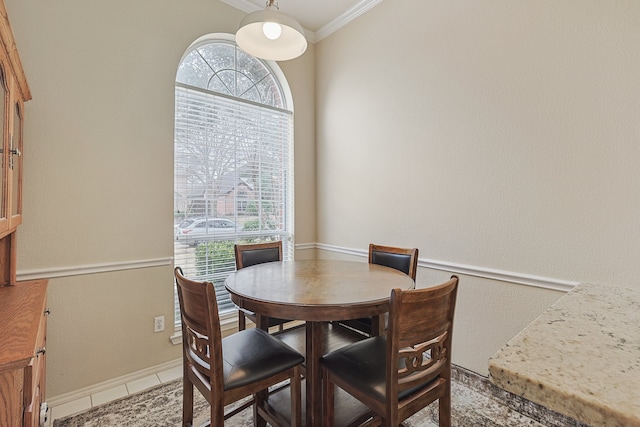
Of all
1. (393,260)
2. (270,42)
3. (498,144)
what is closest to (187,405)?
(393,260)

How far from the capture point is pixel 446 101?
7.29 ft

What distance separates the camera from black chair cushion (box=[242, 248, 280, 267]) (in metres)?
2.33

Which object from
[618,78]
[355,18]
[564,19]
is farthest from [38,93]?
[618,78]

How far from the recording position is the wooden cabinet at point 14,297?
91 cm

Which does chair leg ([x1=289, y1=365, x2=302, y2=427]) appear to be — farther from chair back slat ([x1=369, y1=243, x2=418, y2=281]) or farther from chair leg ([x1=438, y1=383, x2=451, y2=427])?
chair back slat ([x1=369, y1=243, x2=418, y2=281])

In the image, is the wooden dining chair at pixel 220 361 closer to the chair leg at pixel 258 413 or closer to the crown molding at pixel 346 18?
the chair leg at pixel 258 413

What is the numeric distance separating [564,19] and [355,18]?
5.79ft

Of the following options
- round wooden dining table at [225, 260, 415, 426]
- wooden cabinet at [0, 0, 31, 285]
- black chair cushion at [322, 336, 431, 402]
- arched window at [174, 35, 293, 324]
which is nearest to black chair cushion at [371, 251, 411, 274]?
round wooden dining table at [225, 260, 415, 426]

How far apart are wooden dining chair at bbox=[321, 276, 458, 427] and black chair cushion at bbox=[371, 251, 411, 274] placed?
81cm

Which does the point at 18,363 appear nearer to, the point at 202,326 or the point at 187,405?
the point at 202,326

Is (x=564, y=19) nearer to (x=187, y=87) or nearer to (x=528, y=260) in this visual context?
(x=528, y=260)

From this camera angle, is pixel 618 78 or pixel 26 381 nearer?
pixel 26 381

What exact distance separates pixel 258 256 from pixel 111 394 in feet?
4.28

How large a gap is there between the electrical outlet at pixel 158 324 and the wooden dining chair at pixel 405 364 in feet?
5.00
